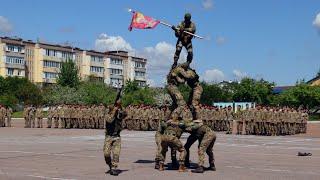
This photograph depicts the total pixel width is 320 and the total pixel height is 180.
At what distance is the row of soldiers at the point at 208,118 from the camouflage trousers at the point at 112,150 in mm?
14653

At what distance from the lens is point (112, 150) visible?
40.6 feet

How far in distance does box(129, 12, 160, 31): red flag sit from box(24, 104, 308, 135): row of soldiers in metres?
12.3

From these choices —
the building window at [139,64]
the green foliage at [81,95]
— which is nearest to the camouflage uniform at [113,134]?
the green foliage at [81,95]

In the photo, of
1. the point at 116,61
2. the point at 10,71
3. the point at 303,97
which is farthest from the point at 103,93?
the point at 116,61

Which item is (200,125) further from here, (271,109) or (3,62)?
(3,62)

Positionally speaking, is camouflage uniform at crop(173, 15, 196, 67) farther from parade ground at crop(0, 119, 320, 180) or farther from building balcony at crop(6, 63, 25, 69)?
building balcony at crop(6, 63, 25, 69)

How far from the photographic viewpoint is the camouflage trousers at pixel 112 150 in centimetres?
1223

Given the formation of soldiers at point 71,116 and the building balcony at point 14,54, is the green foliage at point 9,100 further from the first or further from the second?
the formation of soldiers at point 71,116

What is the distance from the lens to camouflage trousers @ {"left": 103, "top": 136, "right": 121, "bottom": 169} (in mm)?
12227

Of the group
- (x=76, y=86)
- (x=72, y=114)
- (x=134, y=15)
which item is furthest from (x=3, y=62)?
(x=134, y=15)

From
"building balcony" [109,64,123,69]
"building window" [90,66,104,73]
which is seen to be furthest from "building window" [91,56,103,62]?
"building balcony" [109,64,123,69]

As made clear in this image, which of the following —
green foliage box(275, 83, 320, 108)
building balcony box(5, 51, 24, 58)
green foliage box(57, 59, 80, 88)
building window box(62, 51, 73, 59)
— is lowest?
green foliage box(275, 83, 320, 108)

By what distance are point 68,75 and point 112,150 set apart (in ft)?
253

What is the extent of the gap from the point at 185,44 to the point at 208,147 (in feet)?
9.93
